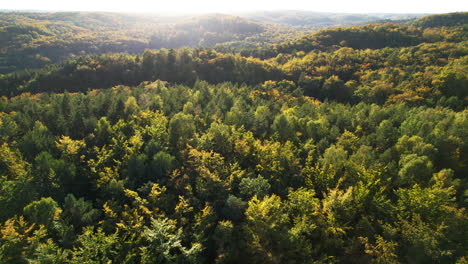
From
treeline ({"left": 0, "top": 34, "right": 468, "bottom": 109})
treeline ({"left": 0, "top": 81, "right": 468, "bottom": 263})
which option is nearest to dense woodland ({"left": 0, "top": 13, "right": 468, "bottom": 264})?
treeline ({"left": 0, "top": 81, "right": 468, "bottom": 263})

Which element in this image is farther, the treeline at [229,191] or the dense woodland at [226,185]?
the dense woodland at [226,185]

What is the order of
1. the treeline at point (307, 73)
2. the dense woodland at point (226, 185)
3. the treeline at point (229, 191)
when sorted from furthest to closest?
the treeline at point (307, 73) → the dense woodland at point (226, 185) → the treeline at point (229, 191)

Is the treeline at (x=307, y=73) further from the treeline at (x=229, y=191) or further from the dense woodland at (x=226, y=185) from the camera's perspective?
the treeline at (x=229, y=191)

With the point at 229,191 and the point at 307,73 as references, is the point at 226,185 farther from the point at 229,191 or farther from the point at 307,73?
the point at 307,73

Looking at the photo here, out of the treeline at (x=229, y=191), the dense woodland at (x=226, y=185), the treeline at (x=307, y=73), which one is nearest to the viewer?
the treeline at (x=229, y=191)

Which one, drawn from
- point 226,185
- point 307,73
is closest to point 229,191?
point 226,185

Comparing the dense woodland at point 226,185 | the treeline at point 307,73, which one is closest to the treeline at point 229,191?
the dense woodland at point 226,185

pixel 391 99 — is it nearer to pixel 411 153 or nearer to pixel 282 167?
pixel 411 153

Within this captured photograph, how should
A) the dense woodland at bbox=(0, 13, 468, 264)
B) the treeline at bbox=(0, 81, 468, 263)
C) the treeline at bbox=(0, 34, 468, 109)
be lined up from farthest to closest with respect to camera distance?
the treeline at bbox=(0, 34, 468, 109), the dense woodland at bbox=(0, 13, 468, 264), the treeline at bbox=(0, 81, 468, 263)

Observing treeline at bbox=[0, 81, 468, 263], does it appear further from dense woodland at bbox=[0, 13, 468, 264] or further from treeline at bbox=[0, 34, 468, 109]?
treeline at bbox=[0, 34, 468, 109]
